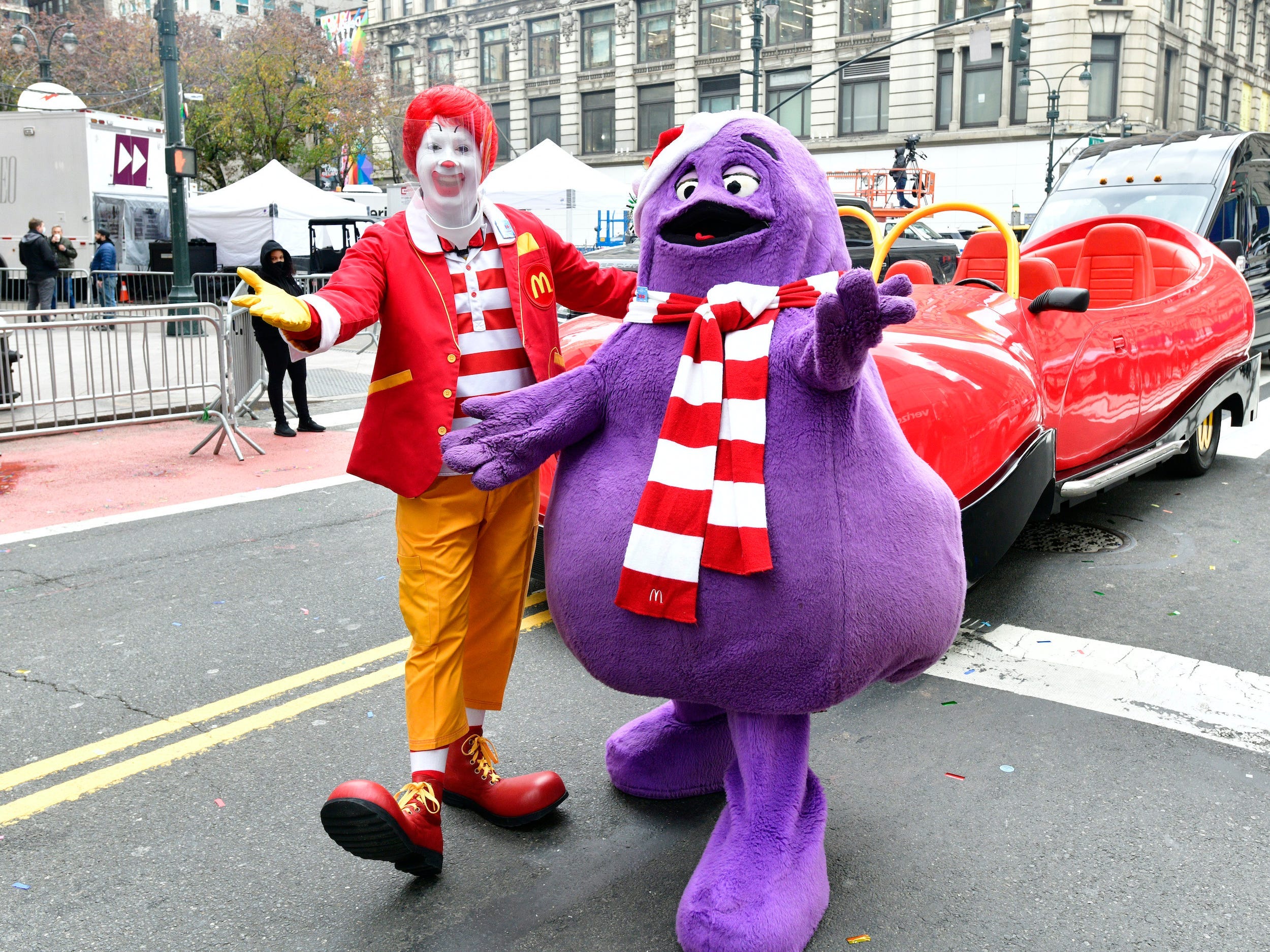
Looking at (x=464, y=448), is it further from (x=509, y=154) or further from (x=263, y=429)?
(x=509, y=154)

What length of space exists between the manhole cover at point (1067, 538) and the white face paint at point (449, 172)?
409cm

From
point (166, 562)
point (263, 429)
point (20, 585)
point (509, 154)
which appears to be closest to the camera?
point (20, 585)

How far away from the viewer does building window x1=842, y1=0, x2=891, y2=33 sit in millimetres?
42375

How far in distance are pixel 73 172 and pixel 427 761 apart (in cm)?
2370

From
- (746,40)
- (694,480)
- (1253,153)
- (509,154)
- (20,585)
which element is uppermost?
(746,40)

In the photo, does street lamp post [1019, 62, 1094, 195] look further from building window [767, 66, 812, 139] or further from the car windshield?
the car windshield

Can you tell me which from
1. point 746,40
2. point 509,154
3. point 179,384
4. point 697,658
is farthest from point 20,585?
point 509,154

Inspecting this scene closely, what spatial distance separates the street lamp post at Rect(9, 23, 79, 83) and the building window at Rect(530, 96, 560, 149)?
802 inches

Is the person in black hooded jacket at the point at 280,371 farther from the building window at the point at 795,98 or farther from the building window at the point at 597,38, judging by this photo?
the building window at the point at 597,38

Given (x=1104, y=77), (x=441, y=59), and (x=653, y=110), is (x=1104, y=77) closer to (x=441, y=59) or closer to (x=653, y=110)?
(x=653, y=110)

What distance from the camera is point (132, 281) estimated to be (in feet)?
75.5

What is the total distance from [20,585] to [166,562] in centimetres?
70

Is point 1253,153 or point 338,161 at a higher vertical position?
point 338,161

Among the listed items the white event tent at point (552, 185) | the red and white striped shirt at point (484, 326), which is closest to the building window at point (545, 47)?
the white event tent at point (552, 185)
